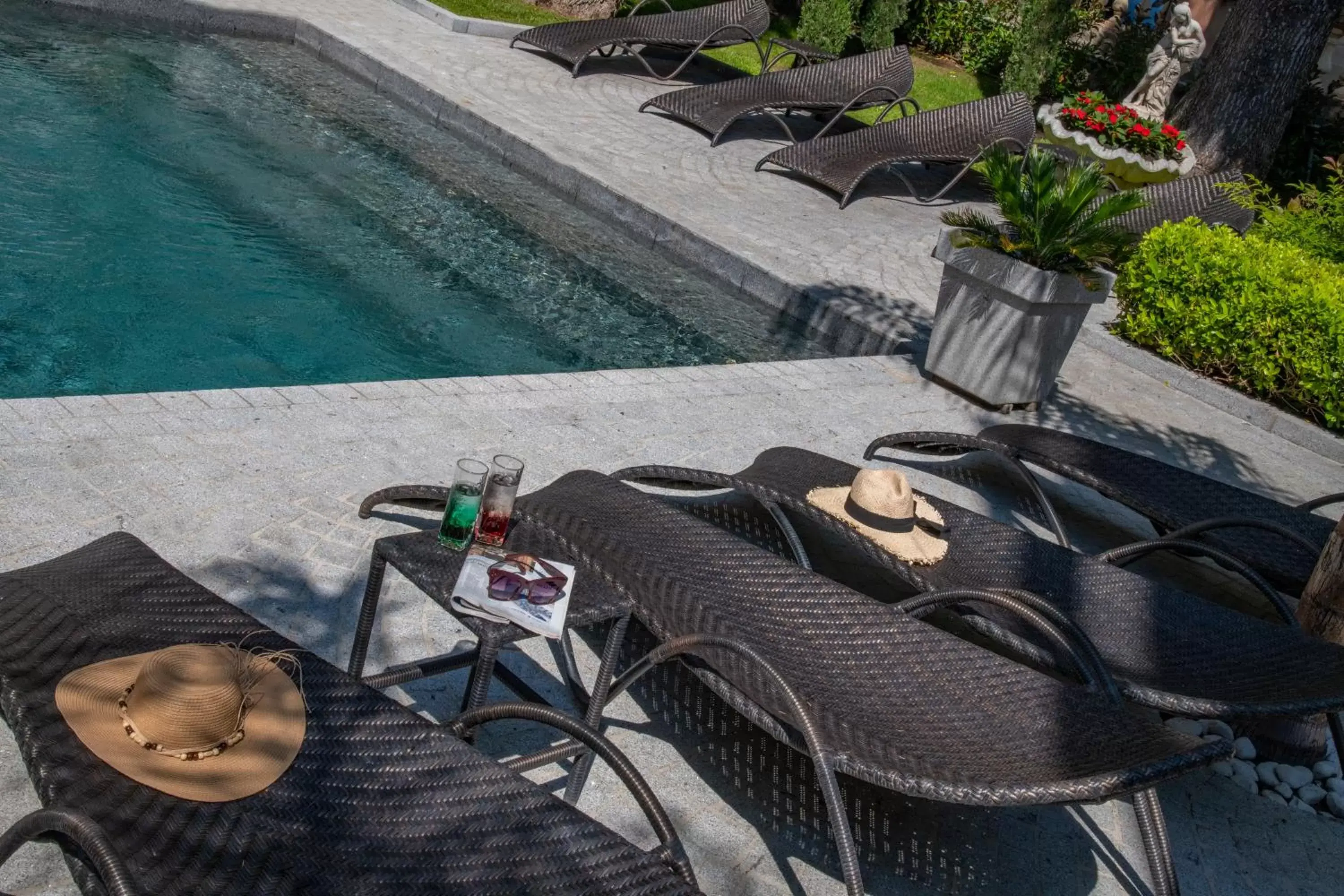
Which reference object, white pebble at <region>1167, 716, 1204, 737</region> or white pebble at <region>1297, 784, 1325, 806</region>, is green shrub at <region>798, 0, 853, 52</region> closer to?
white pebble at <region>1167, 716, 1204, 737</region>

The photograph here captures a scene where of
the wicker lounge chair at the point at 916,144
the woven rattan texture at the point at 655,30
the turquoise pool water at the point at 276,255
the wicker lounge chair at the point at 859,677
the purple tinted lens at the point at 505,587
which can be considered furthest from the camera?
the woven rattan texture at the point at 655,30

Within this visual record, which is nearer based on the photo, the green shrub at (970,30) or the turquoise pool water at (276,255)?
the turquoise pool water at (276,255)

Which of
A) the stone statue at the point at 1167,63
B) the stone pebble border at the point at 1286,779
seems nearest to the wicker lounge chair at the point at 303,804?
the stone pebble border at the point at 1286,779

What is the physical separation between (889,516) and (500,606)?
1.67 metres

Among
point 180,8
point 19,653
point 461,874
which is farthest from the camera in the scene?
point 180,8

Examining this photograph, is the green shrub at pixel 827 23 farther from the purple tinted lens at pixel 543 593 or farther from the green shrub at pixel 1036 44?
the purple tinted lens at pixel 543 593

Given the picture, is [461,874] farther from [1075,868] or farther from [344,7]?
[344,7]

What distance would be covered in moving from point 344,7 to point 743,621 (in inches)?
444

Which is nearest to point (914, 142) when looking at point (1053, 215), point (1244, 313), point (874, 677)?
point (1244, 313)

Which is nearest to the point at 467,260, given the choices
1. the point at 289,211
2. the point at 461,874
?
the point at 289,211

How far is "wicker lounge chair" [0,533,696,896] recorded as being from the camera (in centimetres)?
204

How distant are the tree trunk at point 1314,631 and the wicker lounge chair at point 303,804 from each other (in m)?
2.50

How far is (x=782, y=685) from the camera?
2.75m

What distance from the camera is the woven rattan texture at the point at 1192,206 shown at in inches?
409
